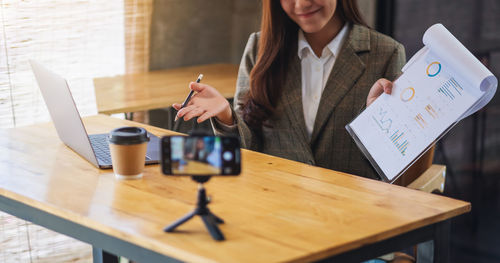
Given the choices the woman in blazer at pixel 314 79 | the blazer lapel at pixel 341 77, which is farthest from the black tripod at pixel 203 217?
the blazer lapel at pixel 341 77

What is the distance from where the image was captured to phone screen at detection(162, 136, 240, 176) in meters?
1.23

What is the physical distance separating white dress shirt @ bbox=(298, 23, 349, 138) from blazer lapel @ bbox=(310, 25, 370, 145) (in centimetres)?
4

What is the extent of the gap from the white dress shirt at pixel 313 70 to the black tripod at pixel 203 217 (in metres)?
0.99

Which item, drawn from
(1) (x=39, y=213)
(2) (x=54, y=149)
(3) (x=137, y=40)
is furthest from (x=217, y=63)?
(1) (x=39, y=213)

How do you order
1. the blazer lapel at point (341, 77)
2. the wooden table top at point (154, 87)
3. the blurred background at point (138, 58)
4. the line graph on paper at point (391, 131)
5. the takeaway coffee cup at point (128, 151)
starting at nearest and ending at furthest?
the takeaway coffee cup at point (128, 151)
the line graph on paper at point (391, 131)
the blazer lapel at point (341, 77)
the wooden table top at point (154, 87)
the blurred background at point (138, 58)

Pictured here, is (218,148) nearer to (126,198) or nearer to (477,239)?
(126,198)

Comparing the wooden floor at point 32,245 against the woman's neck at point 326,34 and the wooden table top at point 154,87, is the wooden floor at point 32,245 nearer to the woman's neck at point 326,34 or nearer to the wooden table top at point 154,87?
the wooden table top at point 154,87

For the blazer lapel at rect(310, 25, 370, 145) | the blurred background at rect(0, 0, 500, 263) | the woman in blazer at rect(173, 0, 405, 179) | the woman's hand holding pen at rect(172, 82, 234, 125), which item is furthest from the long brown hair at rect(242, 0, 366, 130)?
the blurred background at rect(0, 0, 500, 263)

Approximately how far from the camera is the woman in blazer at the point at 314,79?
7.19 ft

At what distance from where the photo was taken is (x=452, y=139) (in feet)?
10.7

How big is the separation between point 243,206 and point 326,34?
1.01 metres

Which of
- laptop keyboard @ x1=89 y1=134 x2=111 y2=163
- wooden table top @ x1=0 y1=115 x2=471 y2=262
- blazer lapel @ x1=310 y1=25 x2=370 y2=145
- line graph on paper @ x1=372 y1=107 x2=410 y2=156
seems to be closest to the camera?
wooden table top @ x1=0 y1=115 x2=471 y2=262

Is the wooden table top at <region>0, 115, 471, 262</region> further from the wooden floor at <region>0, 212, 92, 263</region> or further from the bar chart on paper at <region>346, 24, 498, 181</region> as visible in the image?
the wooden floor at <region>0, 212, 92, 263</region>

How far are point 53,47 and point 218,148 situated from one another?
6.89 feet
